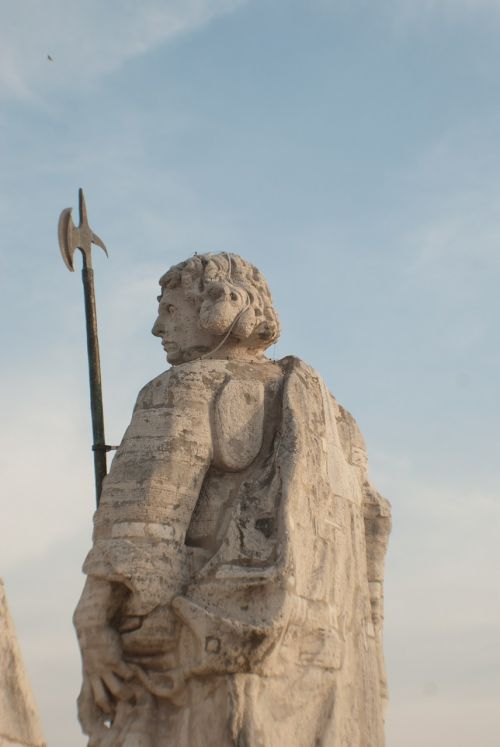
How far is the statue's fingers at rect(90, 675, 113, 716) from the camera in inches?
388

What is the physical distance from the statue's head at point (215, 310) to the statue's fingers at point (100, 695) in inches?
95.1

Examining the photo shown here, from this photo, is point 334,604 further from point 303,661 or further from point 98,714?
point 98,714

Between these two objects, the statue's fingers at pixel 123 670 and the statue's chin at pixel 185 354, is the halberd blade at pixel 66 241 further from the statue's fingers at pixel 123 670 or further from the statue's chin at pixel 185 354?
the statue's fingers at pixel 123 670

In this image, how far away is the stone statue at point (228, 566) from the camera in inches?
382

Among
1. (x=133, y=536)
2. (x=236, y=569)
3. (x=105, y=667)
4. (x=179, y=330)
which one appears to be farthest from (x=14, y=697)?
(x=179, y=330)

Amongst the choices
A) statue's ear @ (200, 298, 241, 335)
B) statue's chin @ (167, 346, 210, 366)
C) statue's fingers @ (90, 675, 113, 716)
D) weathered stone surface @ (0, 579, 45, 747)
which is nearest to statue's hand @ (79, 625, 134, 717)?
statue's fingers @ (90, 675, 113, 716)

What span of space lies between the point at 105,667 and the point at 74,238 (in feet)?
12.9

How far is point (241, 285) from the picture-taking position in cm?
1123

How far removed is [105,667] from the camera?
32.3 ft

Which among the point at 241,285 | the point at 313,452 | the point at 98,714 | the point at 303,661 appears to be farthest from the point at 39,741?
the point at 241,285

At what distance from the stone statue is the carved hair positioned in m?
0.02

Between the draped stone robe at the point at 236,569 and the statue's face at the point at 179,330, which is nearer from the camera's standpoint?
the draped stone robe at the point at 236,569

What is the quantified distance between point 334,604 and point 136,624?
1.39 metres

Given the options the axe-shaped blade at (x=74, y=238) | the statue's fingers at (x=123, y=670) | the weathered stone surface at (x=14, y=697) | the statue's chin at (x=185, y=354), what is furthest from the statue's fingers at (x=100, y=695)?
the axe-shaped blade at (x=74, y=238)
